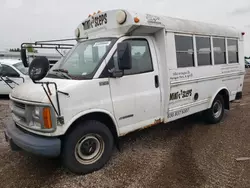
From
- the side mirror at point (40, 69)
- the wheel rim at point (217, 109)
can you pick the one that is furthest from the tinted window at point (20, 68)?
the wheel rim at point (217, 109)

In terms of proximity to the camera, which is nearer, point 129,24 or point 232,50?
point 129,24

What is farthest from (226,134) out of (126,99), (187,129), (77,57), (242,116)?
(77,57)

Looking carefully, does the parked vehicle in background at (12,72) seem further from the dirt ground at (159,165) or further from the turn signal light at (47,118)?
the turn signal light at (47,118)

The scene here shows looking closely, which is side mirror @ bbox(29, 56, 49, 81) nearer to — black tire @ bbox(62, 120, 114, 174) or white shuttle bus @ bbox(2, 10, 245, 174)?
white shuttle bus @ bbox(2, 10, 245, 174)

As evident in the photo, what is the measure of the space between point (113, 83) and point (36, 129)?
1.36 metres

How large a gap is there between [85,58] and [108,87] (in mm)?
757

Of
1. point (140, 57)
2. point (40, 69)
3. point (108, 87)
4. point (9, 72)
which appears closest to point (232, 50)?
point (140, 57)

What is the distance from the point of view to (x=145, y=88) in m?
4.17

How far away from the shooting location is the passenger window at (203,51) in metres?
5.29

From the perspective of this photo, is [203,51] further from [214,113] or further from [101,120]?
[101,120]

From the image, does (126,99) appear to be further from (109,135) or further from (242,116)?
(242,116)

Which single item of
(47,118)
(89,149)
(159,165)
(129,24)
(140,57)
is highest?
(129,24)

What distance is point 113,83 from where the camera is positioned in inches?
147

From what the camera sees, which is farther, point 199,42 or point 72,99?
point 199,42
